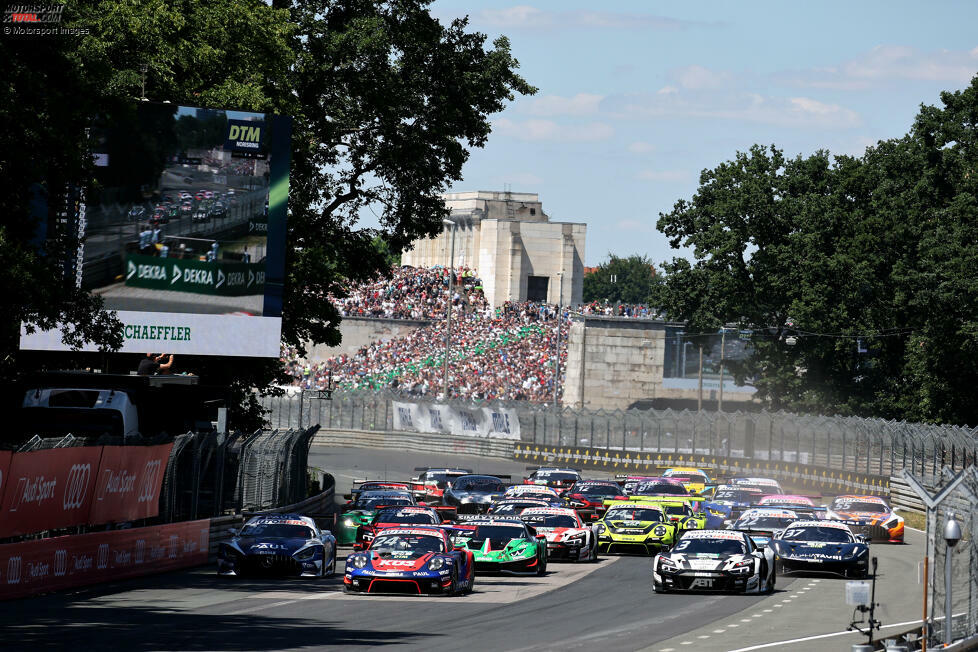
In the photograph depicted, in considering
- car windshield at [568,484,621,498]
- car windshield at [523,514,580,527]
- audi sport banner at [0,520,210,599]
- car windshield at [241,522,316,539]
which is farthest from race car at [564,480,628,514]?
car windshield at [241,522,316,539]

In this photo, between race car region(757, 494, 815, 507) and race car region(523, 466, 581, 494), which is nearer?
race car region(757, 494, 815, 507)

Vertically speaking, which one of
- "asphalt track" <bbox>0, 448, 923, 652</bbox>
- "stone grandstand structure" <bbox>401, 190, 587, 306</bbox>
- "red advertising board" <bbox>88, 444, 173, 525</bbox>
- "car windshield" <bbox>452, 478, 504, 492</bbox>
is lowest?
"asphalt track" <bbox>0, 448, 923, 652</bbox>

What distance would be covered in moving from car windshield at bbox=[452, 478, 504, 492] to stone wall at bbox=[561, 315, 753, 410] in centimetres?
4483

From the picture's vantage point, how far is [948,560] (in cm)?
1673

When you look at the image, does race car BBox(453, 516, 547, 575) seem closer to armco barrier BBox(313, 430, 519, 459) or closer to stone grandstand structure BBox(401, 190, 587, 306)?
armco barrier BBox(313, 430, 519, 459)

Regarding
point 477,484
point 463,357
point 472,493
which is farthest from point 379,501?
point 463,357

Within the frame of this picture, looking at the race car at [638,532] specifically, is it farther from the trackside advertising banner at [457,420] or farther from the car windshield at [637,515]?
the trackside advertising banner at [457,420]

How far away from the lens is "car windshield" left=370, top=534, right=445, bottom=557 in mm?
25266

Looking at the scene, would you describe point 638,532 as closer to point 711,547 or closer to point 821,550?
point 821,550

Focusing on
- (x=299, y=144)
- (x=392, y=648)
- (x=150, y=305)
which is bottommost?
(x=392, y=648)

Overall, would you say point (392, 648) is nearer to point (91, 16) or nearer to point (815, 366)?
point (91, 16)

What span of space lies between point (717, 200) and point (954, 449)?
3455 cm

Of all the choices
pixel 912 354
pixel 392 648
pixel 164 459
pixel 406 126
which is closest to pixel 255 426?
pixel 406 126

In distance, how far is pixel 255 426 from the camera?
1793 inches
